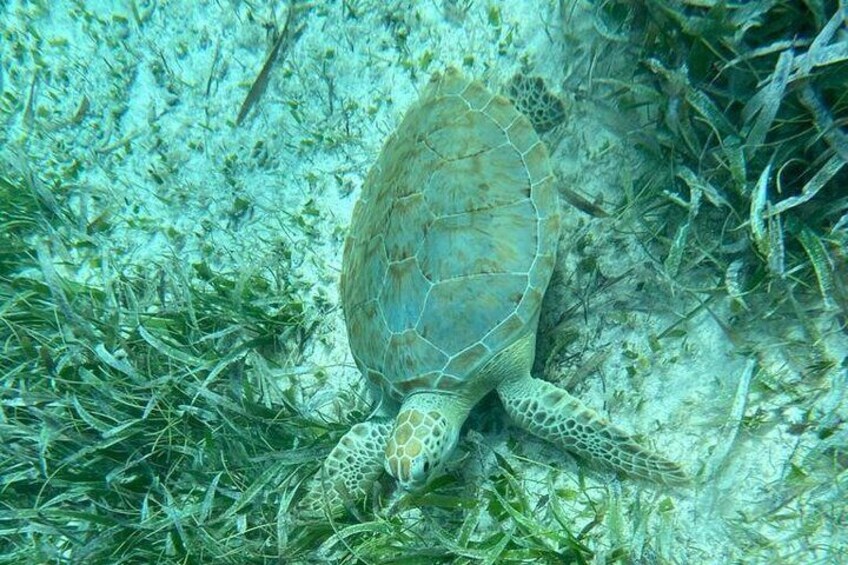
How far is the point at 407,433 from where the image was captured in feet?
6.00

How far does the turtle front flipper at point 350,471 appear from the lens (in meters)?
2.05

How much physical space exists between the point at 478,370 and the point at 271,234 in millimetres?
1567

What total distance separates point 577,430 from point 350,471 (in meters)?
0.92

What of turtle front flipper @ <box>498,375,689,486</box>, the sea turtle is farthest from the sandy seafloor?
the sea turtle

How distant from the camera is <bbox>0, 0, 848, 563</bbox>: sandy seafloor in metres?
1.62

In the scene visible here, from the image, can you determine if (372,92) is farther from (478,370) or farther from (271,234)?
(478,370)

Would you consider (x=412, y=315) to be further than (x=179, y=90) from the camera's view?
No

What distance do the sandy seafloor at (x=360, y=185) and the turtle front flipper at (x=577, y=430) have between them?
3.8 inches

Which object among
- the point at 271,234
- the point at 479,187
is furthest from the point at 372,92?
the point at 479,187

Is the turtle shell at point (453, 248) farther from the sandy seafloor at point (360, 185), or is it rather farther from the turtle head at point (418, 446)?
the sandy seafloor at point (360, 185)

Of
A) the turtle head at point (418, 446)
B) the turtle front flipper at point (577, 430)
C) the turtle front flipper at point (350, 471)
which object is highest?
the turtle front flipper at point (577, 430)

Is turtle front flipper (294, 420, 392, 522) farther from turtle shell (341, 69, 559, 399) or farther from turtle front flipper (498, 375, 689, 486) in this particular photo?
turtle front flipper (498, 375, 689, 486)

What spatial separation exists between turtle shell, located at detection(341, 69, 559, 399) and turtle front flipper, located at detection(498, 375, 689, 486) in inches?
8.4

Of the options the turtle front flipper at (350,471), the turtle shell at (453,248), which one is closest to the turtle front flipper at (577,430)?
the turtle shell at (453,248)
